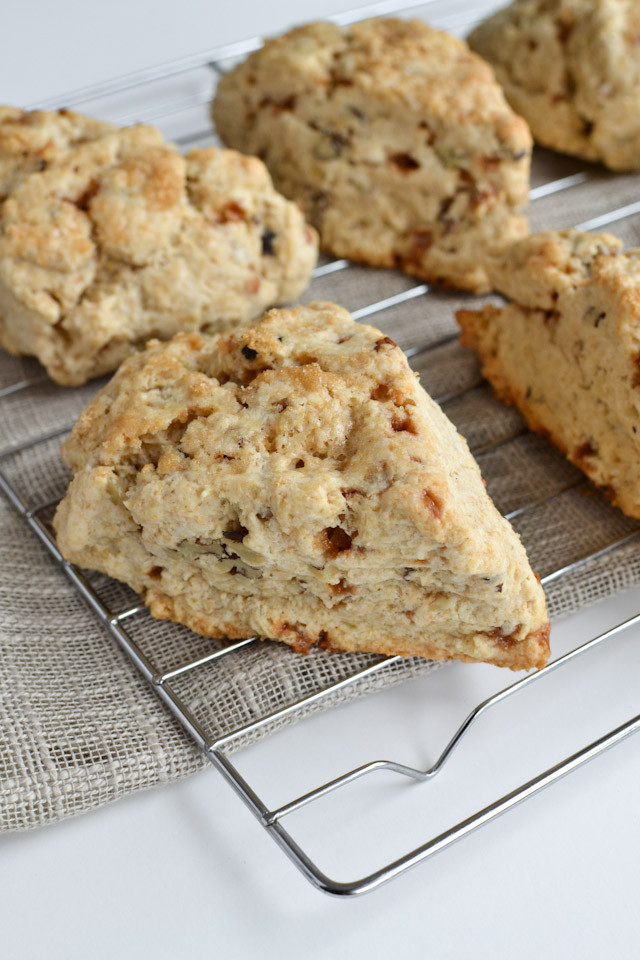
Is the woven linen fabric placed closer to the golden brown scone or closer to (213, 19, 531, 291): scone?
→ (213, 19, 531, 291): scone

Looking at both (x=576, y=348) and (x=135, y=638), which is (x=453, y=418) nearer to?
(x=576, y=348)

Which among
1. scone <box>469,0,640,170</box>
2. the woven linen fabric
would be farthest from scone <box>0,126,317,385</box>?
scone <box>469,0,640,170</box>

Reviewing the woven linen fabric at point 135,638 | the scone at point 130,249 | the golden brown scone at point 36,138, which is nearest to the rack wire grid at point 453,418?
the woven linen fabric at point 135,638

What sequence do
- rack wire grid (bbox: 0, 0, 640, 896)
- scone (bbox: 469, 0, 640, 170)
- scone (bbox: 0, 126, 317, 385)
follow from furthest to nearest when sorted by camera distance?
scone (bbox: 469, 0, 640, 170) → scone (bbox: 0, 126, 317, 385) → rack wire grid (bbox: 0, 0, 640, 896)

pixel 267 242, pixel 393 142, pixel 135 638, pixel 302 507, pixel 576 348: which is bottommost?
pixel 135 638

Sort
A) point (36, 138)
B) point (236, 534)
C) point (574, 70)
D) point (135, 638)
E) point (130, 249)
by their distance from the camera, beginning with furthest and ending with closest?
point (574, 70) → point (36, 138) → point (130, 249) → point (135, 638) → point (236, 534)

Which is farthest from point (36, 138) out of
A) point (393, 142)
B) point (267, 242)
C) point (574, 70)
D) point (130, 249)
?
point (574, 70)

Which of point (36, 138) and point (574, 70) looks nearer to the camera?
point (36, 138)

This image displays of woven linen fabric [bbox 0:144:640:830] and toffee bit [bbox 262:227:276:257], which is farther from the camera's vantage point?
toffee bit [bbox 262:227:276:257]
